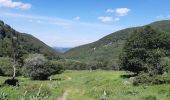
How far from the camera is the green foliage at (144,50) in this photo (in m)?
61.9

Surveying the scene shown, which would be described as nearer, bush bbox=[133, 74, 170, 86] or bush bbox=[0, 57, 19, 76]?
bush bbox=[133, 74, 170, 86]

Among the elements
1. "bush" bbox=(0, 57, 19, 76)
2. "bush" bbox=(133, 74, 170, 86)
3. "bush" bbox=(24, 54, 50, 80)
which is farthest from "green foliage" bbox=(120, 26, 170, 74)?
"bush" bbox=(0, 57, 19, 76)

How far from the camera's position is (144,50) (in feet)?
207

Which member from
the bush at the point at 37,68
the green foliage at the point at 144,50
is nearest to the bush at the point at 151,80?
the green foliage at the point at 144,50

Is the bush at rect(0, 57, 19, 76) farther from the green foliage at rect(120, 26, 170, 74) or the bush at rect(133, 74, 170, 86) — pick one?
the bush at rect(133, 74, 170, 86)

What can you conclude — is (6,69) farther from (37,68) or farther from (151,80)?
(151,80)

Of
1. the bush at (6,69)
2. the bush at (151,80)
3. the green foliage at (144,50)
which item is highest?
the green foliage at (144,50)

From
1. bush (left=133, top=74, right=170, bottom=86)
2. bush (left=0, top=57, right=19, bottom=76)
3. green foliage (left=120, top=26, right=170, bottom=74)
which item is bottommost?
bush (left=133, top=74, right=170, bottom=86)

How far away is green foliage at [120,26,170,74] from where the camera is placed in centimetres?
6194

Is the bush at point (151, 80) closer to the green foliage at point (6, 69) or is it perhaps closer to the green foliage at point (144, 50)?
the green foliage at point (144, 50)

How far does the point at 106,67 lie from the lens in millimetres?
180500

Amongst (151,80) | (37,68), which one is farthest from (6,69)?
(151,80)

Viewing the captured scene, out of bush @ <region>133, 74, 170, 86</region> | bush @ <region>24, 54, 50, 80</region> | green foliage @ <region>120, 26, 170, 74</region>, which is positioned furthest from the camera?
bush @ <region>24, 54, 50, 80</region>

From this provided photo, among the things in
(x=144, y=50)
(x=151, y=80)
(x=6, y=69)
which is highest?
(x=144, y=50)
